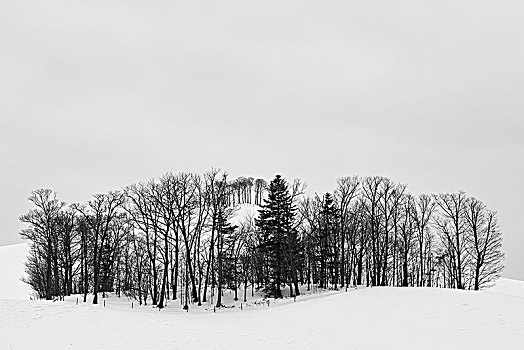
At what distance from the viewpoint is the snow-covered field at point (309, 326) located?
70.0ft

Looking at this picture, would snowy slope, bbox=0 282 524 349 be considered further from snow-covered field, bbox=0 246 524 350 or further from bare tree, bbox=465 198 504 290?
bare tree, bbox=465 198 504 290

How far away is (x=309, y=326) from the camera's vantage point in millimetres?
24906
